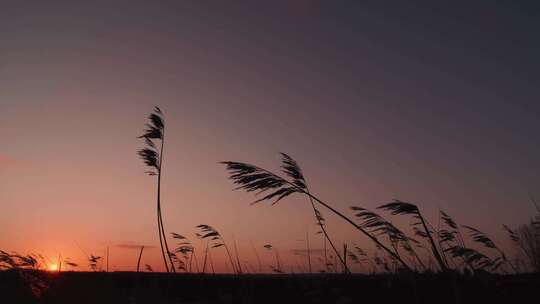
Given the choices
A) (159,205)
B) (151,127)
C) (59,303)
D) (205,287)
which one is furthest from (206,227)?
(59,303)

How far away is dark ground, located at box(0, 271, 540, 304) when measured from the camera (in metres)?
3.66

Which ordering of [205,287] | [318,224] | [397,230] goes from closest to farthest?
[397,230], [205,287], [318,224]

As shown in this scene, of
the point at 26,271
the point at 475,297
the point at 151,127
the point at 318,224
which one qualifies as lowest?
the point at 475,297

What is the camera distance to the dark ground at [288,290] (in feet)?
12.0

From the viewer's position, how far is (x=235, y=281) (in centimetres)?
507

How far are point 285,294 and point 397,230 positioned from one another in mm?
1511

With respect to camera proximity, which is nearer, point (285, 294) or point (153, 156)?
point (285, 294)

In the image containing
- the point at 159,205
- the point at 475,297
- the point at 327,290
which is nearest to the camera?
the point at 475,297

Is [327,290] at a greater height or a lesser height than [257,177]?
lesser

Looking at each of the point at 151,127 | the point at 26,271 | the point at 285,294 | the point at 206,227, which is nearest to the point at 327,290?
the point at 285,294

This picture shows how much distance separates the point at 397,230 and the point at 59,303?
407cm

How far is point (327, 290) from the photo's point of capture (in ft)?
13.3

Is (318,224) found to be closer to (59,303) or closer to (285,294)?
(285,294)

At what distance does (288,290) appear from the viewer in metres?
4.34
